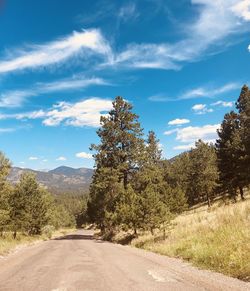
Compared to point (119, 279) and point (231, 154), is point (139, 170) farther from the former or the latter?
point (119, 279)

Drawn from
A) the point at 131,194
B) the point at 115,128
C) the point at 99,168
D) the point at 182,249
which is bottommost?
the point at 182,249

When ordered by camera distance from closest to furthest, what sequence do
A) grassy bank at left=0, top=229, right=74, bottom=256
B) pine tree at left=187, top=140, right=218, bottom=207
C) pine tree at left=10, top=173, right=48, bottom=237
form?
grassy bank at left=0, top=229, right=74, bottom=256
pine tree at left=10, top=173, right=48, bottom=237
pine tree at left=187, top=140, right=218, bottom=207

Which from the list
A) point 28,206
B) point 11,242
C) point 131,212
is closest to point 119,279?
point 131,212

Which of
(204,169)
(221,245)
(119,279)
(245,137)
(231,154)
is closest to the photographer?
(119,279)

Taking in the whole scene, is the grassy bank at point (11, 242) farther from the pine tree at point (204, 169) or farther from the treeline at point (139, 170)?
the pine tree at point (204, 169)

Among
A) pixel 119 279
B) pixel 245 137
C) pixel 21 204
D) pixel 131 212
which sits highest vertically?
pixel 245 137

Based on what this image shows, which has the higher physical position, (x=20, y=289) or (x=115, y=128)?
(x=115, y=128)

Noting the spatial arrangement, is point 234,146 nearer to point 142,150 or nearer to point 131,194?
point 142,150

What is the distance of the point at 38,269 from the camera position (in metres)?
13.4

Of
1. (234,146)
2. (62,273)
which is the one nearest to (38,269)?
(62,273)

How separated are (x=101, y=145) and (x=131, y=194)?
29.8ft

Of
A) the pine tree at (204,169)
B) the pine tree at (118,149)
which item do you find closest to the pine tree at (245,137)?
the pine tree at (204,169)

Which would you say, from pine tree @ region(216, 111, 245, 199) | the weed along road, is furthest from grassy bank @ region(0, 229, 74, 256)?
pine tree @ region(216, 111, 245, 199)

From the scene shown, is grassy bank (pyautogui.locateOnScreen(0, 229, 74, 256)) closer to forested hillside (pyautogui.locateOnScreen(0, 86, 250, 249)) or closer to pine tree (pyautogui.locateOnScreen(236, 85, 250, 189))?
forested hillside (pyautogui.locateOnScreen(0, 86, 250, 249))
